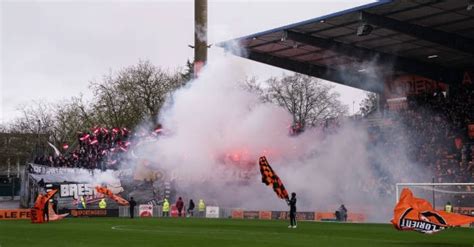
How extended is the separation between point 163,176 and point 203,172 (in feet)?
15.2

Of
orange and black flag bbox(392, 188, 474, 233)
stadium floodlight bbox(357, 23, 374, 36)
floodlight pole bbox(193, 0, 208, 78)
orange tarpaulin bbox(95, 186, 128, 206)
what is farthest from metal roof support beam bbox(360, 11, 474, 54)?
orange tarpaulin bbox(95, 186, 128, 206)

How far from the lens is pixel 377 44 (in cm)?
4172

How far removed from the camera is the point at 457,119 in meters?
44.4

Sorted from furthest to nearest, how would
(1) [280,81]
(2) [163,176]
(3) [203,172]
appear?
(1) [280,81], (2) [163,176], (3) [203,172]

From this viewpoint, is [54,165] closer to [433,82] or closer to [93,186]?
[93,186]

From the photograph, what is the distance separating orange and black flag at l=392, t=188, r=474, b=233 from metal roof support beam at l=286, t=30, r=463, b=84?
21.6 meters

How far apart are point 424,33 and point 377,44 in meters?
3.99

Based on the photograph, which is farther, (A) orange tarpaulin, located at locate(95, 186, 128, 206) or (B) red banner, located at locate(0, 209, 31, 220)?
(A) orange tarpaulin, located at locate(95, 186, 128, 206)

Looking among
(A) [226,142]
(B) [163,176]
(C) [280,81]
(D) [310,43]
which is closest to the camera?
(D) [310,43]

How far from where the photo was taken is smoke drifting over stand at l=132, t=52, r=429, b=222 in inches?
1649

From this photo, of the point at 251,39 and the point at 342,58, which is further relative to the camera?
the point at 342,58

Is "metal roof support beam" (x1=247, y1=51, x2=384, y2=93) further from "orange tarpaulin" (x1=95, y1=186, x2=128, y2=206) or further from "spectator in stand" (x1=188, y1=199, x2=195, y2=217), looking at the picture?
"orange tarpaulin" (x1=95, y1=186, x2=128, y2=206)

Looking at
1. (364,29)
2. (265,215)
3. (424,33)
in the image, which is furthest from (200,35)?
(424,33)

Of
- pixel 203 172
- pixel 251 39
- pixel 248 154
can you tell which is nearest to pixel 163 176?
pixel 203 172
